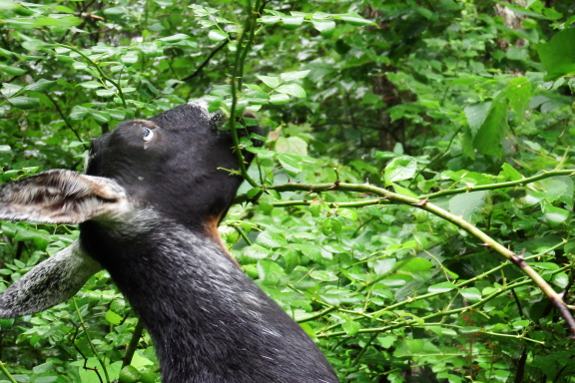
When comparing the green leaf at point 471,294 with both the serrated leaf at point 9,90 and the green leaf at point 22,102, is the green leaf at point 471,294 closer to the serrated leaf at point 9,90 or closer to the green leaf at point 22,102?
the green leaf at point 22,102

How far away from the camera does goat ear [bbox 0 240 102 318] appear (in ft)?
7.09

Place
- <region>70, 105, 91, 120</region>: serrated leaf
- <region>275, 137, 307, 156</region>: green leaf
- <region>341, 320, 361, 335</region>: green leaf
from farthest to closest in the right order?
<region>275, 137, 307, 156</region>: green leaf < <region>70, 105, 91, 120</region>: serrated leaf < <region>341, 320, 361, 335</region>: green leaf

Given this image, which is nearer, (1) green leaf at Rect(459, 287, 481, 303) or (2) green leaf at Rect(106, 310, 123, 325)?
(1) green leaf at Rect(459, 287, 481, 303)

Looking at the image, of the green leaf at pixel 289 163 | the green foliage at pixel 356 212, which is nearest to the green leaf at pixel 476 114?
the green foliage at pixel 356 212

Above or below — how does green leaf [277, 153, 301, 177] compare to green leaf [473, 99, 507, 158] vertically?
above

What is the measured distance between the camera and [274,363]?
1.94 meters

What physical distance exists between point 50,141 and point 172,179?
177 cm

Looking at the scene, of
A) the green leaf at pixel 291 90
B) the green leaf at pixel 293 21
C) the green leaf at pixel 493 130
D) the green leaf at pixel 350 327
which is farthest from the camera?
the green leaf at pixel 493 130

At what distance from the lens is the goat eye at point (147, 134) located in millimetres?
2402

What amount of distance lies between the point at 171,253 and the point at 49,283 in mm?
547

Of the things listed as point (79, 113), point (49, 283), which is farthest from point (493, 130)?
point (49, 283)

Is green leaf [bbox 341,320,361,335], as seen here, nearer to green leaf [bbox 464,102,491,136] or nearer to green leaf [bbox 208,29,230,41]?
green leaf [bbox 208,29,230,41]

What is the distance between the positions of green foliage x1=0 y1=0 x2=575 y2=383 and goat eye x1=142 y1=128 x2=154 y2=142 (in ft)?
0.57

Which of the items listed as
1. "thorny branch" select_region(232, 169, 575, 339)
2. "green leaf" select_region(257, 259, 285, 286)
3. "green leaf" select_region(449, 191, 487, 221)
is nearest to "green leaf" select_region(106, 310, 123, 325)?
"green leaf" select_region(257, 259, 285, 286)
